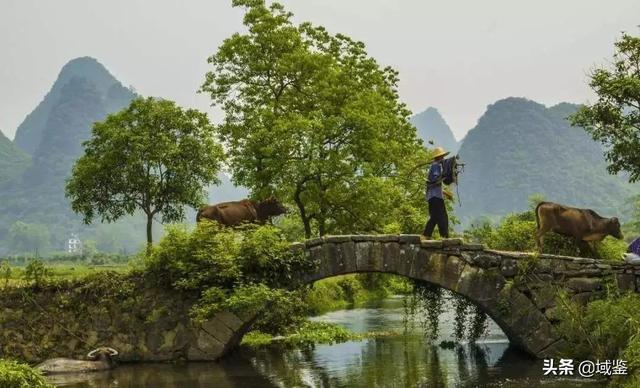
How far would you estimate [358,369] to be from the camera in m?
18.2

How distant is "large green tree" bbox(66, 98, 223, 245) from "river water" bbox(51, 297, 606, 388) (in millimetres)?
11688

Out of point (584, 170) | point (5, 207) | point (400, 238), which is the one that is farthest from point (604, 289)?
point (5, 207)

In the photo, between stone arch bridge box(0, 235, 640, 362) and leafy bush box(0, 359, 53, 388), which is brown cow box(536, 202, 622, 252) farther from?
leafy bush box(0, 359, 53, 388)

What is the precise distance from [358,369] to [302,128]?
12253 millimetres

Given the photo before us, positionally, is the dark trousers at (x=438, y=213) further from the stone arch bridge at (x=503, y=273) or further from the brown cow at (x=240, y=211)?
the brown cow at (x=240, y=211)

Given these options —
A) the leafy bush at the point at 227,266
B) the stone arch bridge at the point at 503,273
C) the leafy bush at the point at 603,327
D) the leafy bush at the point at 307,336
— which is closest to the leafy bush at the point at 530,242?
the stone arch bridge at the point at 503,273

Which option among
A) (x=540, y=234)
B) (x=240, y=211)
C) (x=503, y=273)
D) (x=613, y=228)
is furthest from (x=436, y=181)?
(x=240, y=211)

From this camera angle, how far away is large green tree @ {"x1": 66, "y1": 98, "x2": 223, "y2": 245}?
103 feet

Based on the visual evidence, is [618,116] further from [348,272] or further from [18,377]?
[18,377]

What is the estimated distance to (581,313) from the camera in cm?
1702

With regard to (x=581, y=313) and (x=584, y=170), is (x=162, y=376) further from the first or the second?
(x=584, y=170)

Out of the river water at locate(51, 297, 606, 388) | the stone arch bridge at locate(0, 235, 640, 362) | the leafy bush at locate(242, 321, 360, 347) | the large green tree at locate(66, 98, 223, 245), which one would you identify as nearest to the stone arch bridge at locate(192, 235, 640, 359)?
the stone arch bridge at locate(0, 235, 640, 362)

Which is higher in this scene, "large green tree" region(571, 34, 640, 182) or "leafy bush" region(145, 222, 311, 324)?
"large green tree" region(571, 34, 640, 182)

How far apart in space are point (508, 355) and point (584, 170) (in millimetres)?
181243
